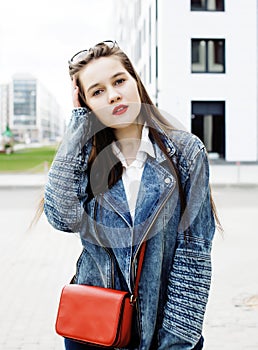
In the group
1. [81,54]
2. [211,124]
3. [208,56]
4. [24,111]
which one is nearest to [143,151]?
[81,54]

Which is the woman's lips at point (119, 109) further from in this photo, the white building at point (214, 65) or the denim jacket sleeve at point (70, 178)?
the white building at point (214, 65)

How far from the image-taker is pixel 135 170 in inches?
78.4

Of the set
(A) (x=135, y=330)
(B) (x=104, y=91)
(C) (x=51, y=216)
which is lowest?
(A) (x=135, y=330)

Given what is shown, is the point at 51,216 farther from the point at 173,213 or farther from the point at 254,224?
the point at 254,224

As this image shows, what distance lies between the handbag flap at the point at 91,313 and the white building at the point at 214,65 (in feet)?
91.7

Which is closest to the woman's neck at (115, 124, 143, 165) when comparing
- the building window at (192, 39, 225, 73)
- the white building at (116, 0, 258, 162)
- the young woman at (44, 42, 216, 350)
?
the young woman at (44, 42, 216, 350)

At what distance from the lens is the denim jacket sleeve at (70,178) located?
195cm

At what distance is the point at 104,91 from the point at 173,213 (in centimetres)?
45

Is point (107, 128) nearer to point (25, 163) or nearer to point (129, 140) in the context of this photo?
point (129, 140)

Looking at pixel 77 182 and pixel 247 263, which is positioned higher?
pixel 77 182

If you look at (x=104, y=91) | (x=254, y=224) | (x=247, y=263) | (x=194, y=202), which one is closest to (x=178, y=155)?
(x=194, y=202)

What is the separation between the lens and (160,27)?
97.4 ft

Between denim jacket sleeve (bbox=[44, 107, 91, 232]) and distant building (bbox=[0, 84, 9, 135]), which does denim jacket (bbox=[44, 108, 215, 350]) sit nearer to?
denim jacket sleeve (bbox=[44, 107, 91, 232])

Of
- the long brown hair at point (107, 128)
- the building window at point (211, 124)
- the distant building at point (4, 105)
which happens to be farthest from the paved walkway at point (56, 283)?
the distant building at point (4, 105)
